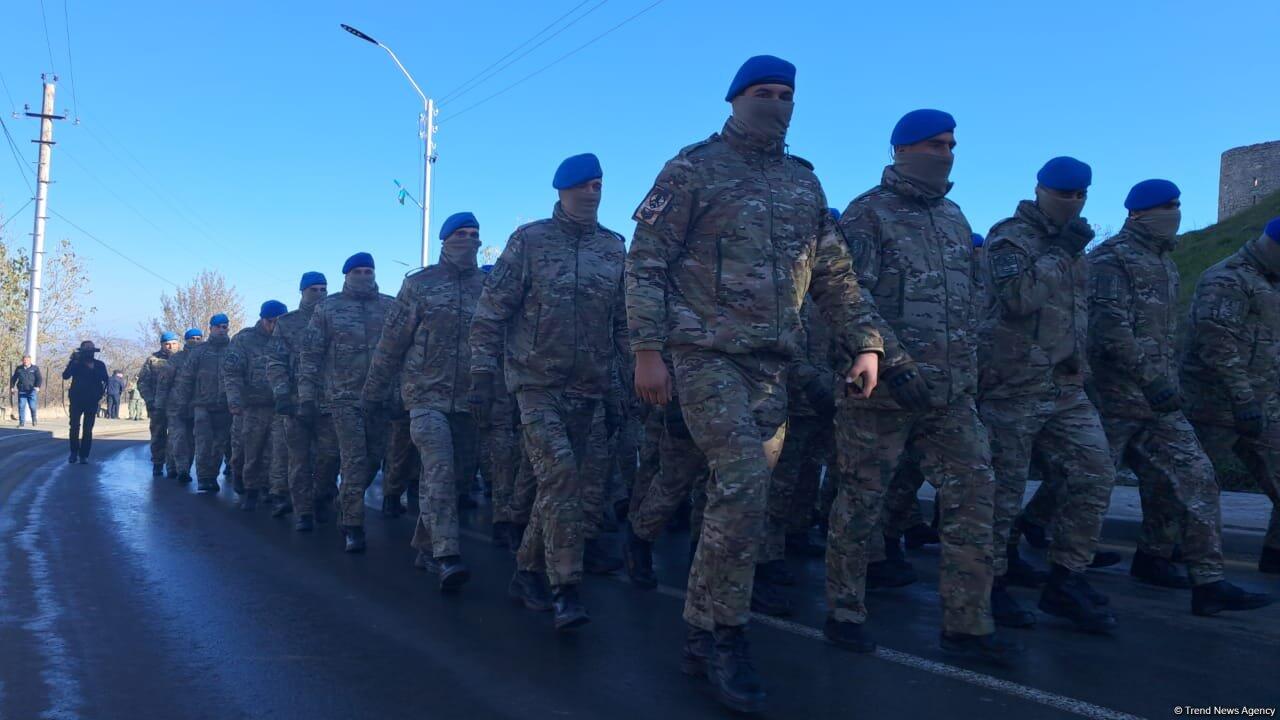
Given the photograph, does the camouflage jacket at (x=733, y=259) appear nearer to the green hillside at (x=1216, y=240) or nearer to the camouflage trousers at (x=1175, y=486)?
the camouflage trousers at (x=1175, y=486)

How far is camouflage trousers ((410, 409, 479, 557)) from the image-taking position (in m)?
5.80

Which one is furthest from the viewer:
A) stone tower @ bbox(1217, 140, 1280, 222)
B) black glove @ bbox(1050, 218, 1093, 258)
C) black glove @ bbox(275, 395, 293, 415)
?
stone tower @ bbox(1217, 140, 1280, 222)

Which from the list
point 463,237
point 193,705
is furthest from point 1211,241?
point 193,705

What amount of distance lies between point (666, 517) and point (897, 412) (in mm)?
1823

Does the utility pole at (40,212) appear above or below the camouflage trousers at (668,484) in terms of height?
above

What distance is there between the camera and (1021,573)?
6.09 metres

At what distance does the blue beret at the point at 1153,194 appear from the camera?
568cm

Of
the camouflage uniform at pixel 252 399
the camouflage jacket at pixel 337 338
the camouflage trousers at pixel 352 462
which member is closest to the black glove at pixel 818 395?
the camouflage trousers at pixel 352 462

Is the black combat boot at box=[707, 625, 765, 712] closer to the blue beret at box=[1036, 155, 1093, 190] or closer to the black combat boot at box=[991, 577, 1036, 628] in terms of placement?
the black combat boot at box=[991, 577, 1036, 628]

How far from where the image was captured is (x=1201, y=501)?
536 centimetres

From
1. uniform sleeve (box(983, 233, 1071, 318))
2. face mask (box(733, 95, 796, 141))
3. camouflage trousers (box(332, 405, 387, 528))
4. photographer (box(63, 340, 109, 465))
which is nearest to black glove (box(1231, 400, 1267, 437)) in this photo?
uniform sleeve (box(983, 233, 1071, 318))

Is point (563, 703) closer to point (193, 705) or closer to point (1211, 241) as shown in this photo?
point (193, 705)

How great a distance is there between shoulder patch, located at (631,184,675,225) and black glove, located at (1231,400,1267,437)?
403 centimetres

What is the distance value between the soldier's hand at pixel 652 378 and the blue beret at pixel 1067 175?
2.52 m
